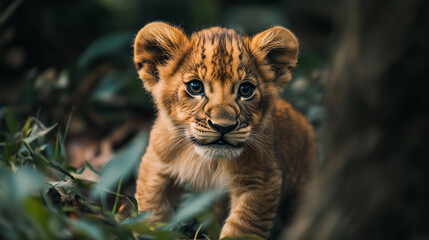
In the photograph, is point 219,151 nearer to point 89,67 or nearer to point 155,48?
point 155,48

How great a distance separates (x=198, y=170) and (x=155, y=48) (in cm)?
104

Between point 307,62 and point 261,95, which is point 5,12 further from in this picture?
point 307,62

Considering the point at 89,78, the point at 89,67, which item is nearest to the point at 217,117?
the point at 89,78

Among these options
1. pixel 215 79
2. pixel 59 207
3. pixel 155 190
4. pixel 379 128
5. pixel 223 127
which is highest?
pixel 379 128

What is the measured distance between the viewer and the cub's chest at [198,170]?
393cm

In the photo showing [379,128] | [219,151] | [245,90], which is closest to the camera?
[379,128]

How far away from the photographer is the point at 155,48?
3998 mm

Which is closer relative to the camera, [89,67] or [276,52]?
[276,52]

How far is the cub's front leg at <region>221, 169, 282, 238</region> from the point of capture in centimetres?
370

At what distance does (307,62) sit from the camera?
290 inches

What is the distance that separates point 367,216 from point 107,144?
15.0 feet

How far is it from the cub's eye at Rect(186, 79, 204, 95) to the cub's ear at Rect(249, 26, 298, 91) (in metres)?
0.52

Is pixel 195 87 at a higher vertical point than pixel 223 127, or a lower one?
higher

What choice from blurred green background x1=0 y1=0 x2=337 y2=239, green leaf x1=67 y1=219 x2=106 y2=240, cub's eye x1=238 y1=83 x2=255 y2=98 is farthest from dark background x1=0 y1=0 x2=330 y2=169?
green leaf x1=67 y1=219 x2=106 y2=240
